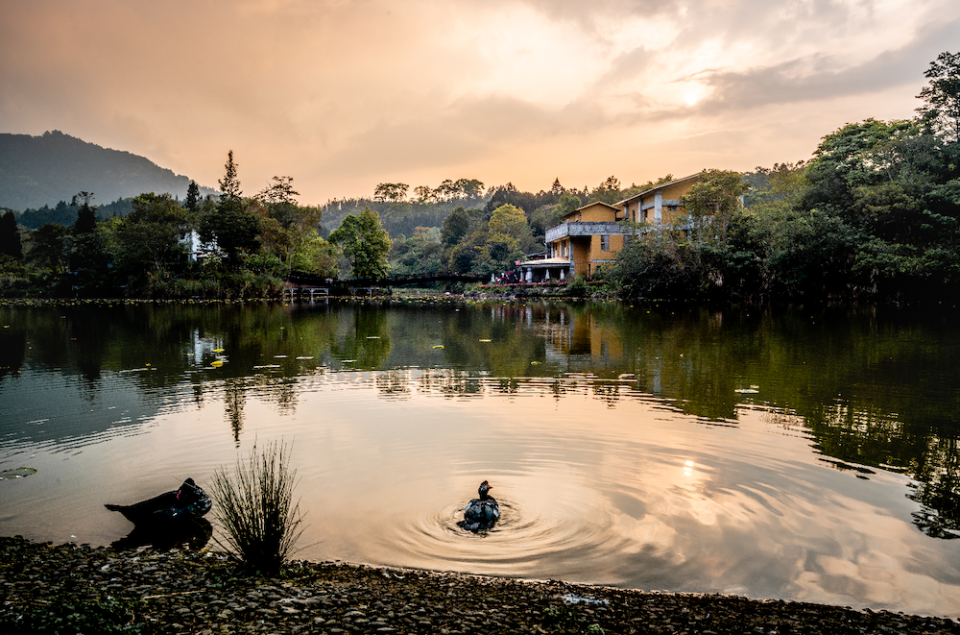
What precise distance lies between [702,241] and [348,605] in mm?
45001

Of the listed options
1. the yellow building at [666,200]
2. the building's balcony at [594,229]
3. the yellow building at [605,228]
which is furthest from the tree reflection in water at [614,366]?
the building's balcony at [594,229]

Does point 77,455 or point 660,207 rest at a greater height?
point 660,207

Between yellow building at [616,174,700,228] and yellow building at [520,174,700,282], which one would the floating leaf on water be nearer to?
yellow building at [520,174,700,282]

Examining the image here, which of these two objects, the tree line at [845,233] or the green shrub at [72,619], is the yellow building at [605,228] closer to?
the tree line at [845,233]

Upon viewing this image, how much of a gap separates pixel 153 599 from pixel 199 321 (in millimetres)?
28816

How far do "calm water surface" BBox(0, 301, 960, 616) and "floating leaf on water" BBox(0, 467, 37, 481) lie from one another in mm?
128

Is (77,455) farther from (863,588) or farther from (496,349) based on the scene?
(496,349)

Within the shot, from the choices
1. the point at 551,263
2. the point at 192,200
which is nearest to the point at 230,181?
the point at 192,200

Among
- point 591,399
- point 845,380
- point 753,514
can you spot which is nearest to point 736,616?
point 753,514

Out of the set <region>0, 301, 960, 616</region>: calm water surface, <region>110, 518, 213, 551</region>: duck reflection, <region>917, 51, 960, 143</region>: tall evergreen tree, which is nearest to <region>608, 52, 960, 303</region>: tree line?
<region>917, 51, 960, 143</region>: tall evergreen tree

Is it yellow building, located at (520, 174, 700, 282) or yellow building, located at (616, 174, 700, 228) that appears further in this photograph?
yellow building, located at (520, 174, 700, 282)

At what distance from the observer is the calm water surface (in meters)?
5.29

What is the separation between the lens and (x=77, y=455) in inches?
316

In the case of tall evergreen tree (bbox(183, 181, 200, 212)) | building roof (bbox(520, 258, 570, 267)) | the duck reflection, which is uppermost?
tall evergreen tree (bbox(183, 181, 200, 212))
